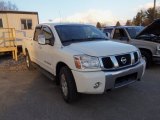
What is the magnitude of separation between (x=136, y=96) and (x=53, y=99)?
202 cm

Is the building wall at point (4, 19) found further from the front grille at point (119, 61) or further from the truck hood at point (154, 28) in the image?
the front grille at point (119, 61)

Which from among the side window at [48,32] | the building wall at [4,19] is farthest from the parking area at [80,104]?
the building wall at [4,19]

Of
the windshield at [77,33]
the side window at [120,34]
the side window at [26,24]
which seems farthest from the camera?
the side window at [26,24]

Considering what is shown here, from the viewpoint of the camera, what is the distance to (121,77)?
4.10 m

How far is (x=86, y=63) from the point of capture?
3879 mm

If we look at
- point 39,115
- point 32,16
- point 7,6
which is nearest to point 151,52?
point 39,115

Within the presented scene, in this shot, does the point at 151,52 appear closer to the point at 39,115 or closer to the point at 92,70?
the point at 92,70

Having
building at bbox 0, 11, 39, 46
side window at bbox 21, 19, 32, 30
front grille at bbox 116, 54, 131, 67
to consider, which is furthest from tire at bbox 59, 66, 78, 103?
side window at bbox 21, 19, 32, 30

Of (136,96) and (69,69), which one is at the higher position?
(69,69)

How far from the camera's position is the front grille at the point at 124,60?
160 inches

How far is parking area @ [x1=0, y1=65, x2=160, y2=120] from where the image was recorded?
3887 millimetres

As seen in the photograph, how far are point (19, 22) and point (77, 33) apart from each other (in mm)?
9405

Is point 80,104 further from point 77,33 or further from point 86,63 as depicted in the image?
point 77,33

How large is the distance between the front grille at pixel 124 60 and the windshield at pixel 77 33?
1.23 metres
